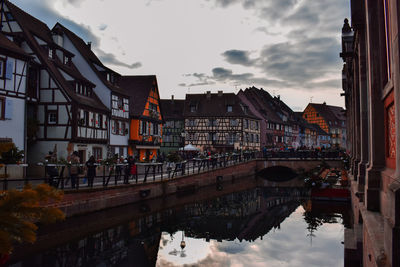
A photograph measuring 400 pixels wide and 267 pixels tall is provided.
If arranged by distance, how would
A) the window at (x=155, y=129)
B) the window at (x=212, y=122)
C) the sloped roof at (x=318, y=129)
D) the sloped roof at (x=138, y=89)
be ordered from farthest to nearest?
the sloped roof at (x=318, y=129)
the window at (x=212, y=122)
the window at (x=155, y=129)
the sloped roof at (x=138, y=89)

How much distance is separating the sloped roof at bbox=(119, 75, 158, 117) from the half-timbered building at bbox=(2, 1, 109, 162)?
10288 mm

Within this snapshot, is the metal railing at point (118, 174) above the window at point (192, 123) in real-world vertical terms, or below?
below

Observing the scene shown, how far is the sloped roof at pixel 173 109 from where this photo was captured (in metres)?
60.9

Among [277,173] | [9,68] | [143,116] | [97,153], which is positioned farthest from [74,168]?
[277,173]

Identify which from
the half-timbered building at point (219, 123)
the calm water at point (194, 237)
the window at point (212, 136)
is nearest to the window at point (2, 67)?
the calm water at point (194, 237)

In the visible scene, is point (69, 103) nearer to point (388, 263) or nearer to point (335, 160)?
point (388, 263)

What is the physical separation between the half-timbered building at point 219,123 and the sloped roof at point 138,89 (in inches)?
686

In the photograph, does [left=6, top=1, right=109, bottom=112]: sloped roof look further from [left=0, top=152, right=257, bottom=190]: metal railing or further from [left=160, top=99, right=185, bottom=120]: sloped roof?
[left=160, top=99, right=185, bottom=120]: sloped roof

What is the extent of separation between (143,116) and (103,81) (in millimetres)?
6691

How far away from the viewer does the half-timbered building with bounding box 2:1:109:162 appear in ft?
82.4

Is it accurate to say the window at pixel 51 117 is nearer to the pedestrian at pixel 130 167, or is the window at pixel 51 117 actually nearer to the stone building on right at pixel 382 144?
the pedestrian at pixel 130 167

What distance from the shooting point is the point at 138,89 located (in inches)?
1592

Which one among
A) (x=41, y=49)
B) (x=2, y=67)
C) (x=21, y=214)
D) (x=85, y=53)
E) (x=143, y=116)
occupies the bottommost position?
(x=21, y=214)

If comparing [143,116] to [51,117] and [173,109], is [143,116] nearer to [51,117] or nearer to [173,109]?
[51,117]
